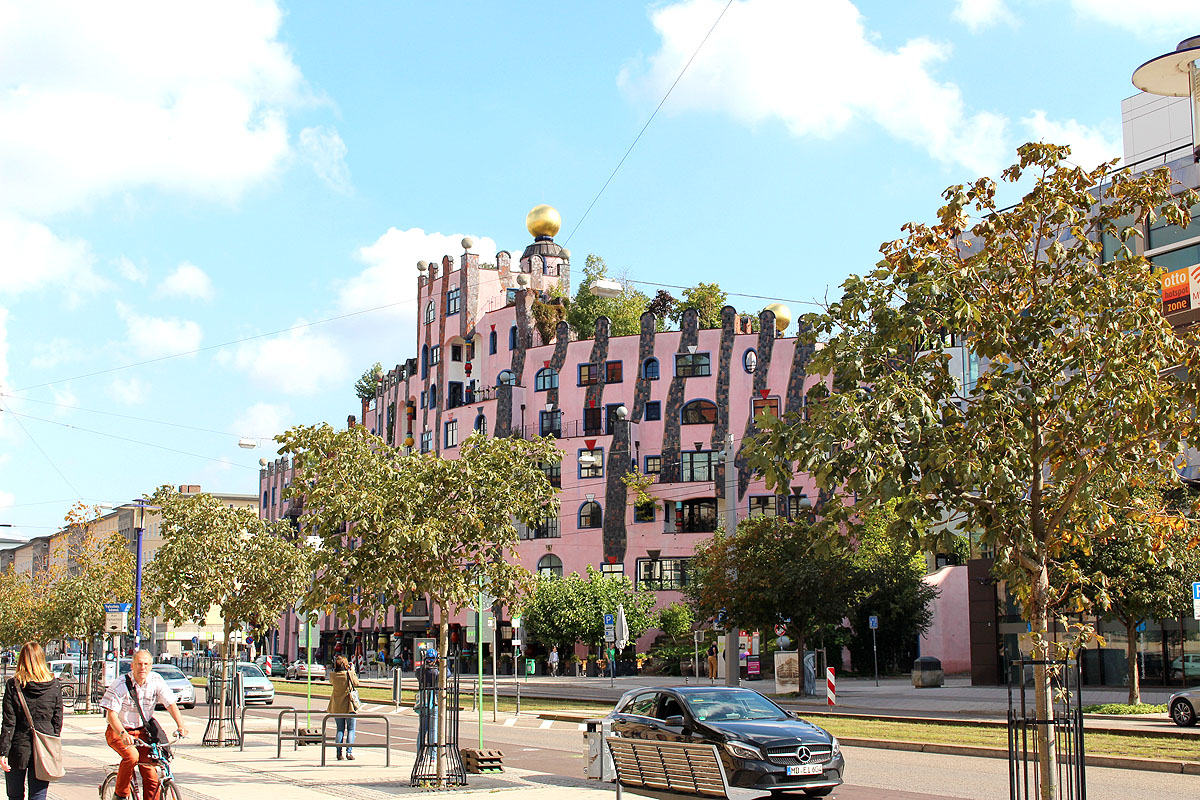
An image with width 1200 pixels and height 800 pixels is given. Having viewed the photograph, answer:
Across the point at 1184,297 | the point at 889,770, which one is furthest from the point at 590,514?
the point at 889,770

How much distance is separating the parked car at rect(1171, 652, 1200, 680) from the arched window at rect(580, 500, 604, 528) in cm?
3930

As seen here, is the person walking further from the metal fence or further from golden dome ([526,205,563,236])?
golden dome ([526,205,563,236])

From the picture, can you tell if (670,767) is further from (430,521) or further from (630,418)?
(630,418)

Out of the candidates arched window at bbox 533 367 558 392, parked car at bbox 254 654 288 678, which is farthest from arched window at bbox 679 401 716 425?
parked car at bbox 254 654 288 678

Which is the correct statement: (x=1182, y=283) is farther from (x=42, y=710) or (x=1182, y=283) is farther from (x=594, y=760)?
(x=42, y=710)

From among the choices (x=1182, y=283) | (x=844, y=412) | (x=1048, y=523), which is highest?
(x=1182, y=283)

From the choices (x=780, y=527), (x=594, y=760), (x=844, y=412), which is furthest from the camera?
(x=780, y=527)

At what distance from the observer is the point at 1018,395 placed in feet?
31.0

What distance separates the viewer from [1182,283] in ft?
116

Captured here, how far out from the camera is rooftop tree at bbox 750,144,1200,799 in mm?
9039

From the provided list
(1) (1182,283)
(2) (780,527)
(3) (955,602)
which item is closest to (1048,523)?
(1) (1182,283)

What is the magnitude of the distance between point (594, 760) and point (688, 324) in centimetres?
6120

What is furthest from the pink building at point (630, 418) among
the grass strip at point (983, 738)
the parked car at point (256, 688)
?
the grass strip at point (983, 738)

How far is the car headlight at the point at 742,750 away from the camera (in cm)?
1398
